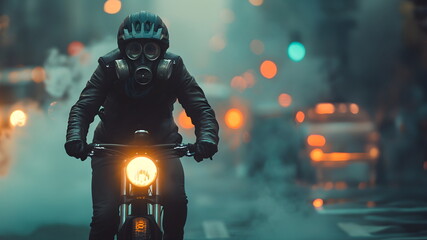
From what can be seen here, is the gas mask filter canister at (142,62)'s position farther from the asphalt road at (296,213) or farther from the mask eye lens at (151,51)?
the asphalt road at (296,213)

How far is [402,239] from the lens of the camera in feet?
32.4

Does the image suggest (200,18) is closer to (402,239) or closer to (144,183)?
(402,239)

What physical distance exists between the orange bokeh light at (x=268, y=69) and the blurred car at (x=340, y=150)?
696 inches

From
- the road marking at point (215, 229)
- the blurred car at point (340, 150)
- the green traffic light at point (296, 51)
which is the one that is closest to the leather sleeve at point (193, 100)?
the road marking at point (215, 229)

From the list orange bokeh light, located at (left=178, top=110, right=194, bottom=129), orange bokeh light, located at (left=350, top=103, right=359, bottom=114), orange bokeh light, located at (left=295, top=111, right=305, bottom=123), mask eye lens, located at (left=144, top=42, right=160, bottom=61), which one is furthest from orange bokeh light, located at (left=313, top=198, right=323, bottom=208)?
orange bokeh light, located at (left=178, top=110, right=194, bottom=129)

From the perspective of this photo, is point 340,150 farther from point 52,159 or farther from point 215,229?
point 215,229

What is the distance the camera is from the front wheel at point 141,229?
18.8ft

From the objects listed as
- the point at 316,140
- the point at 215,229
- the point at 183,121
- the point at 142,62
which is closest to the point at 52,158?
Answer: the point at 316,140

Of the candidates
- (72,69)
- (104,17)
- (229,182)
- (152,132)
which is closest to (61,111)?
(72,69)

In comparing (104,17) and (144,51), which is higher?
(104,17)

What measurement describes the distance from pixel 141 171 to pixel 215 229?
556 cm

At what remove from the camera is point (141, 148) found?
5.96 m

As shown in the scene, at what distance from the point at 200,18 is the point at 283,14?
4373mm

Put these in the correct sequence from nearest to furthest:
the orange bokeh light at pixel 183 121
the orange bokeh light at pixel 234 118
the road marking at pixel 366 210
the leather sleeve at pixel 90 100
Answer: the leather sleeve at pixel 90 100 < the road marking at pixel 366 210 < the orange bokeh light at pixel 234 118 < the orange bokeh light at pixel 183 121
